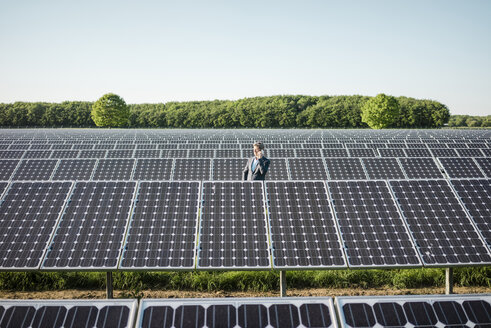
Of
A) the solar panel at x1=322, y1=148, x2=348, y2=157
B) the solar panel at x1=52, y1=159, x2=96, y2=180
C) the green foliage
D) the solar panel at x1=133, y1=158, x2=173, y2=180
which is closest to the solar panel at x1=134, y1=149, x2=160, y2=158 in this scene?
the solar panel at x1=52, y1=159, x2=96, y2=180

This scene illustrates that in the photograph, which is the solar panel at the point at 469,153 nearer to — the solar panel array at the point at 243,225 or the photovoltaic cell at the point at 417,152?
the photovoltaic cell at the point at 417,152

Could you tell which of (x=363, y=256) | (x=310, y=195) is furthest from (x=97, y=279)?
(x=363, y=256)

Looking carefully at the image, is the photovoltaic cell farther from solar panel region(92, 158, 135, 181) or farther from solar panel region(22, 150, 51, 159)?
solar panel region(22, 150, 51, 159)

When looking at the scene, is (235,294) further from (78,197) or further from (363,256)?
(78,197)

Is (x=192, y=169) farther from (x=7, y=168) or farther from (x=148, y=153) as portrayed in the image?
(x=7, y=168)

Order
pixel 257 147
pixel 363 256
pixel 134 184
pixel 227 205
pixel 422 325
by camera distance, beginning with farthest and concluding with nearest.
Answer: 1. pixel 257 147
2. pixel 134 184
3. pixel 227 205
4. pixel 363 256
5. pixel 422 325

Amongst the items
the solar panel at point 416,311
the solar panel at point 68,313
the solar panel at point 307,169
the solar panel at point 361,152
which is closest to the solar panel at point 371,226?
the solar panel at point 416,311
